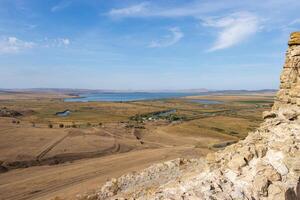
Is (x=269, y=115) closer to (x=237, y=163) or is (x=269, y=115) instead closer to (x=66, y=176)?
(x=237, y=163)

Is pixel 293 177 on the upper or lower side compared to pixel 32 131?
upper

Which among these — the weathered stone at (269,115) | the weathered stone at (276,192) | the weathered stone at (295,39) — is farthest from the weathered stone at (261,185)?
the weathered stone at (295,39)

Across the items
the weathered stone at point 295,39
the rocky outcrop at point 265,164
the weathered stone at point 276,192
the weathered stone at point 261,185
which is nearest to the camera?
the weathered stone at point 276,192

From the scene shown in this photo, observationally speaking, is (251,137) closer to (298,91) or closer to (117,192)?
(298,91)

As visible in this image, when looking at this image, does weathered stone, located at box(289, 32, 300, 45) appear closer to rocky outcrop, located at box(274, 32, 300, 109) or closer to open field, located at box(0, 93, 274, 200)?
rocky outcrop, located at box(274, 32, 300, 109)

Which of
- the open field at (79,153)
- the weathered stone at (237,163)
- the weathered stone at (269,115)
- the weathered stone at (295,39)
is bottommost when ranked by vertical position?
the open field at (79,153)

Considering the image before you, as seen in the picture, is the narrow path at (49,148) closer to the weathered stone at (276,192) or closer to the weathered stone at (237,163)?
the weathered stone at (237,163)

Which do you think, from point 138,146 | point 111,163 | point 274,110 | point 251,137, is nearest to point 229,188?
point 251,137

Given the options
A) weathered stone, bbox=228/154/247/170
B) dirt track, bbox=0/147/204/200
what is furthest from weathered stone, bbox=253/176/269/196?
dirt track, bbox=0/147/204/200
